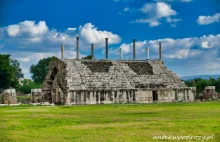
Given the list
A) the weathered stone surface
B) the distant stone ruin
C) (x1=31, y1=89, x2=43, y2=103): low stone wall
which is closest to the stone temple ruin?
the weathered stone surface

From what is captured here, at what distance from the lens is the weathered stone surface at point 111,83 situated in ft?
173

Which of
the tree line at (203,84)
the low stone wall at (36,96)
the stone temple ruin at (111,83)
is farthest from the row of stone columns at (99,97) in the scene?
the tree line at (203,84)

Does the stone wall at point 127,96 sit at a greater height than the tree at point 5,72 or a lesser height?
lesser

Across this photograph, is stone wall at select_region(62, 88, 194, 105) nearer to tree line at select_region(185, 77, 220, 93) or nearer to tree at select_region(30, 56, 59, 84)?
tree line at select_region(185, 77, 220, 93)

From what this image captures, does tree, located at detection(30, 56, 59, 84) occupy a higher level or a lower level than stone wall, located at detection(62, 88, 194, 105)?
higher

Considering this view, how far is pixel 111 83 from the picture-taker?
2160 inches

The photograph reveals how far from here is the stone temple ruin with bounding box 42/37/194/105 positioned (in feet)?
173

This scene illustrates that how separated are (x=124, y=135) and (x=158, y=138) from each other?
1758 millimetres

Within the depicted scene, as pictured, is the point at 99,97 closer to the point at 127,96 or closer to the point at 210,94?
the point at 127,96

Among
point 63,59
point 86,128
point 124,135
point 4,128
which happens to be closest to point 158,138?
point 124,135

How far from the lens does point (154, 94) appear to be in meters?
57.1

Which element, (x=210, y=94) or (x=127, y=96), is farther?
(x=210, y=94)

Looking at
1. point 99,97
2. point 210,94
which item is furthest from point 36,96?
point 210,94

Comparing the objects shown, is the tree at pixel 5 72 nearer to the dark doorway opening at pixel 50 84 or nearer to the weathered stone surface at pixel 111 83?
the dark doorway opening at pixel 50 84
